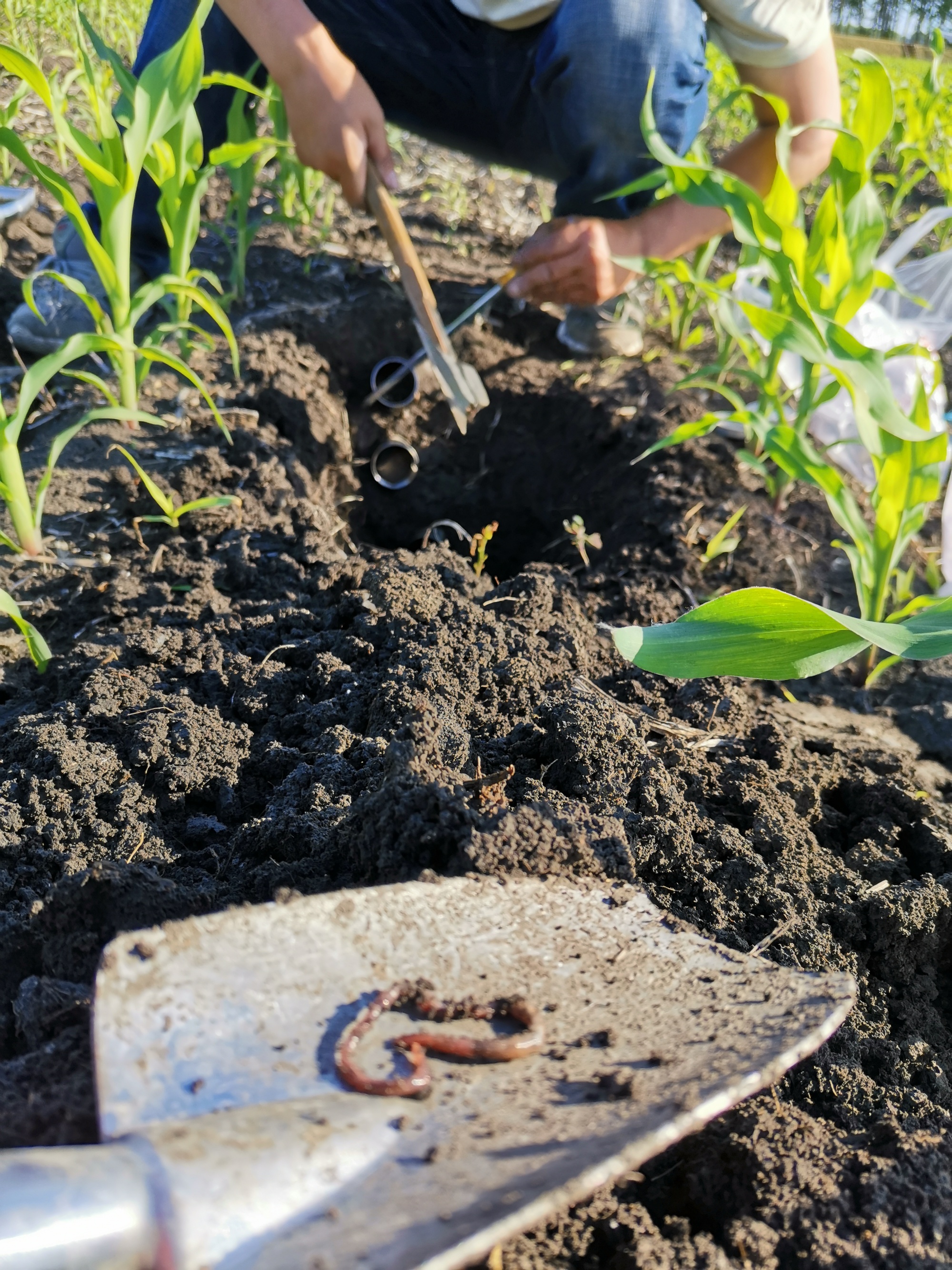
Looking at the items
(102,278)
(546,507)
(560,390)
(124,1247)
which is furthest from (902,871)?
(102,278)

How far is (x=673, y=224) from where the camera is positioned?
2275 mm

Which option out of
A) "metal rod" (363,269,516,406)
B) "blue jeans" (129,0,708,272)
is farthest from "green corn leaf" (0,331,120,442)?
"blue jeans" (129,0,708,272)

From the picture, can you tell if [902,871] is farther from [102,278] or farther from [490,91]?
[490,91]

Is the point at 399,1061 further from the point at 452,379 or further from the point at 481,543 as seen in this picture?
the point at 452,379

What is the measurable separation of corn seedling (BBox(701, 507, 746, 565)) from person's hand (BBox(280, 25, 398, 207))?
1.05 metres

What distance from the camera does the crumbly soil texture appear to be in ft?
2.84

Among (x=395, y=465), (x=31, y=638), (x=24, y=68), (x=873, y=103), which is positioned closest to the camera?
(x=31, y=638)

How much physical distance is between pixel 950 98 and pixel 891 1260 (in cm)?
468

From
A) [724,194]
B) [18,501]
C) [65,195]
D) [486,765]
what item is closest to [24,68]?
[65,195]

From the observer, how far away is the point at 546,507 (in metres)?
2.37

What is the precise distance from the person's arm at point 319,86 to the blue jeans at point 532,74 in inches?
14.3

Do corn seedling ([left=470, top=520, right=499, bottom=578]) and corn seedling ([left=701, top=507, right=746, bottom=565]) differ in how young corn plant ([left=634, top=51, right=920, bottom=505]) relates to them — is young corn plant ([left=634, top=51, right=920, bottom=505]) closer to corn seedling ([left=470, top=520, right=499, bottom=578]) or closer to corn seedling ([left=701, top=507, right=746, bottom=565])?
corn seedling ([left=701, top=507, right=746, bottom=565])

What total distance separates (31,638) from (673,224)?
1817 mm

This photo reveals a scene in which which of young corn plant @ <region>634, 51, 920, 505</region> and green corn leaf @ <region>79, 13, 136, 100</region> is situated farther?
green corn leaf @ <region>79, 13, 136, 100</region>
